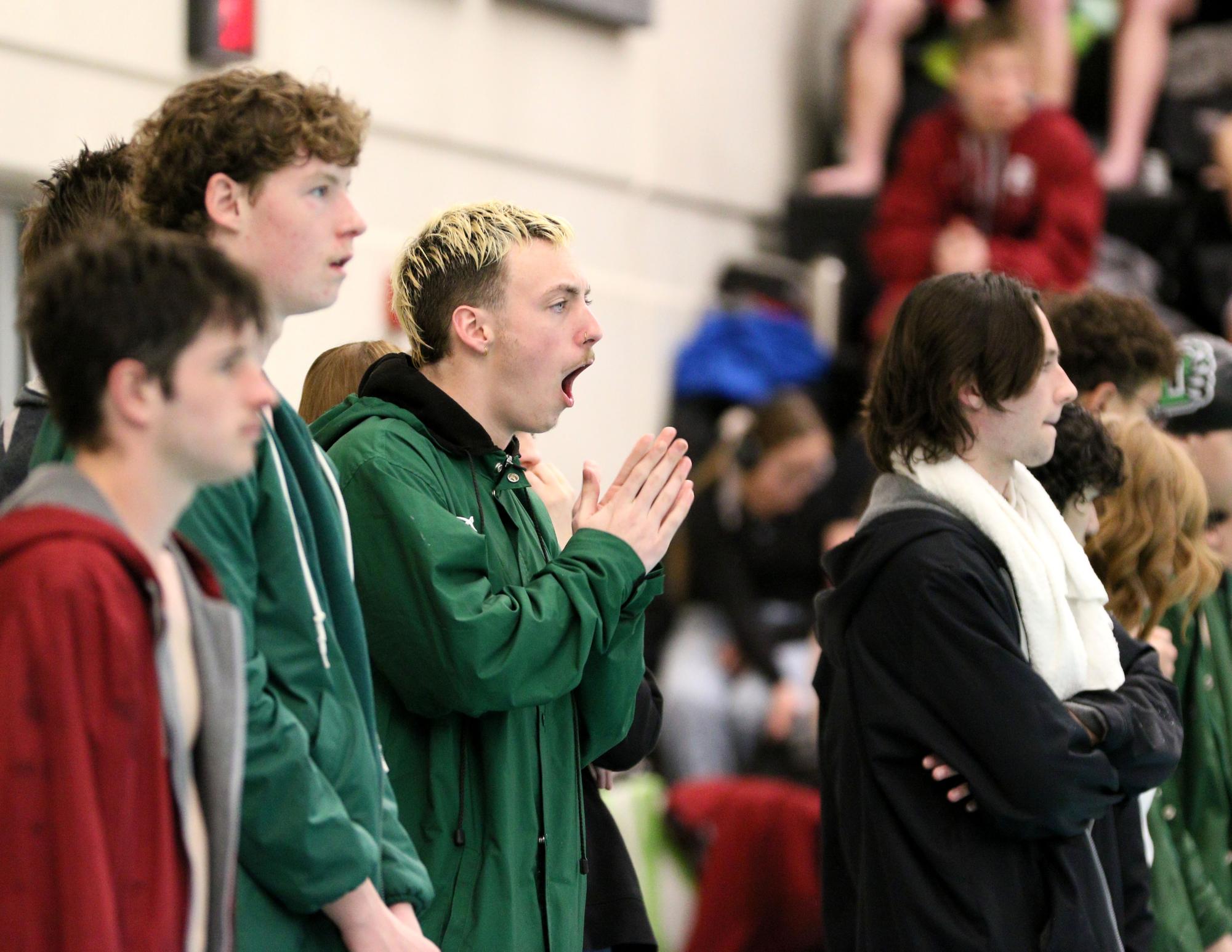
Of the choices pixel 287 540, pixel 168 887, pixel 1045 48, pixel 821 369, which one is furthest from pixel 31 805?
pixel 1045 48

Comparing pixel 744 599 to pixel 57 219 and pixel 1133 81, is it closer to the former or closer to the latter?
pixel 1133 81

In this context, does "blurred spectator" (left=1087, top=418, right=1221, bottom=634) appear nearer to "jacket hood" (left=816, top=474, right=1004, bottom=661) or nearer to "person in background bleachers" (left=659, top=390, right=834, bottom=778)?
"jacket hood" (left=816, top=474, right=1004, bottom=661)

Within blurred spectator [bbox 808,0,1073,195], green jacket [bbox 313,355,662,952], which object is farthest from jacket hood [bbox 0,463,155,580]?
blurred spectator [bbox 808,0,1073,195]

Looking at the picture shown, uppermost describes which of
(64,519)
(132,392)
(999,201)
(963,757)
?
(999,201)

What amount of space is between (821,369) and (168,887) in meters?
5.46

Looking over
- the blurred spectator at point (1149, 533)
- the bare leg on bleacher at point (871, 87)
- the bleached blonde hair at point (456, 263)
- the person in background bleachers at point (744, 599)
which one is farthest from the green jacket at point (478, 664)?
the bare leg on bleacher at point (871, 87)

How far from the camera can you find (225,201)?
228 centimetres

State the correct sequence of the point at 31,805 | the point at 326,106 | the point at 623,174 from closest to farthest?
the point at 31,805 → the point at 326,106 → the point at 623,174

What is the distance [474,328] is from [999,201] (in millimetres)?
4462

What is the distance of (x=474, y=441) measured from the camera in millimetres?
2764

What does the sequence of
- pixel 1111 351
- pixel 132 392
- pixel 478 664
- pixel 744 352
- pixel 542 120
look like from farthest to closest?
pixel 744 352 → pixel 542 120 → pixel 1111 351 → pixel 478 664 → pixel 132 392

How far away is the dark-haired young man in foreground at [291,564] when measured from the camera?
6.86 feet

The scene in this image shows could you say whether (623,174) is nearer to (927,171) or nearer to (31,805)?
(927,171)

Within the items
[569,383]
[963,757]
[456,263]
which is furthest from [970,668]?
[456,263]
